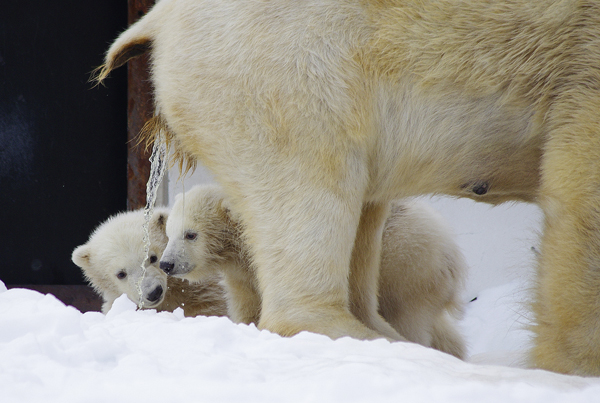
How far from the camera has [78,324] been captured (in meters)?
1.83

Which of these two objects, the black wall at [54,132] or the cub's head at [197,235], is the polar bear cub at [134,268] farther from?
the black wall at [54,132]

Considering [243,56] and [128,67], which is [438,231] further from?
[128,67]

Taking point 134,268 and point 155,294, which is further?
point 134,268

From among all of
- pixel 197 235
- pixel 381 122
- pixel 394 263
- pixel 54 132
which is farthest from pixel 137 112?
pixel 381 122

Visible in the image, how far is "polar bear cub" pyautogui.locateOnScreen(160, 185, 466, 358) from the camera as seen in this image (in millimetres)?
3365

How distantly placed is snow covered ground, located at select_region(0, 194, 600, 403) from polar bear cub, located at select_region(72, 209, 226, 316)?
1736mm

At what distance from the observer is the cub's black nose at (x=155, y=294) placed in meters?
3.80

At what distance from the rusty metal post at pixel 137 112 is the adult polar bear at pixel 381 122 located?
121 inches

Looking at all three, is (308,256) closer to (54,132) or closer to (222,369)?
(222,369)

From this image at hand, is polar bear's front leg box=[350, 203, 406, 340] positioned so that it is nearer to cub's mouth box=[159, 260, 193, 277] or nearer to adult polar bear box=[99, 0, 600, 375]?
adult polar bear box=[99, 0, 600, 375]

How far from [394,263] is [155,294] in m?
1.40

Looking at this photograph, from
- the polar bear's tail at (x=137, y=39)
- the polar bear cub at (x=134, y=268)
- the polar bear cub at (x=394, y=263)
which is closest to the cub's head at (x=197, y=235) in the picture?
the polar bear cub at (x=394, y=263)

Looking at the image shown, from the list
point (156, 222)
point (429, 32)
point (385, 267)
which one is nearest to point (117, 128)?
point (156, 222)

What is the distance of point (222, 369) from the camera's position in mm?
1551
